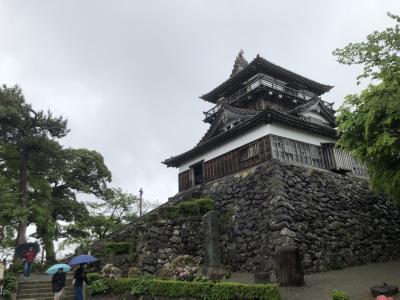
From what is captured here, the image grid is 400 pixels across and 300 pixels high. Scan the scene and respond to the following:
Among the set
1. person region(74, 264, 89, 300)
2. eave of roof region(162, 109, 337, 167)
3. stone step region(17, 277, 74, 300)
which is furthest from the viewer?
eave of roof region(162, 109, 337, 167)

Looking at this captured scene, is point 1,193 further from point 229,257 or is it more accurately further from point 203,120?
point 203,120

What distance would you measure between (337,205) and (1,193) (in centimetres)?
1797

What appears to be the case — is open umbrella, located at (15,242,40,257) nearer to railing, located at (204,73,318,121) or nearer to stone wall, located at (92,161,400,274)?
stone wall, located at (92,161,400,274)

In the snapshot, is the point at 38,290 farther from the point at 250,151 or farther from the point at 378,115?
the point at 378,115

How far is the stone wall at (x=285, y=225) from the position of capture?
15.1 meters

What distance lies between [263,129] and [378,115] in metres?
8.05

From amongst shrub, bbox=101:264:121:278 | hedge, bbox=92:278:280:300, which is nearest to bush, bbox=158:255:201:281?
hedge, bbox=92:278:280:300

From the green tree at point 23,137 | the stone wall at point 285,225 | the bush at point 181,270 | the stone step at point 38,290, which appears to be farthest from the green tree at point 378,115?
the green tree at point 23,137

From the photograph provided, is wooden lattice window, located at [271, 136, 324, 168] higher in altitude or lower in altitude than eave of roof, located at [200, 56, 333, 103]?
lower

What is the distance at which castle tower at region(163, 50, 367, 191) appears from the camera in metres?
18.3

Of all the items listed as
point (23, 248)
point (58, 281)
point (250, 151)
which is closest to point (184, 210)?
point (250, 151)

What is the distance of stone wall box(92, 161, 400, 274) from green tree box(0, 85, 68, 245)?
7.62m

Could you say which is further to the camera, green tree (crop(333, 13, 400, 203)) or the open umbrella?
the open umbrella

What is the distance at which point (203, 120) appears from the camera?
2661cm
